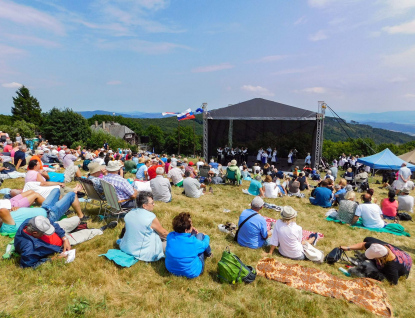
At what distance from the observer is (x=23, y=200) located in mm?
4445

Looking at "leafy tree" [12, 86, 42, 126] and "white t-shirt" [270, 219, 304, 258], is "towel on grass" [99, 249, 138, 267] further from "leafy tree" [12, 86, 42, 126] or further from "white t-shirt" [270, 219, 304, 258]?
"leafy tree" [12, 86, 42, 126]

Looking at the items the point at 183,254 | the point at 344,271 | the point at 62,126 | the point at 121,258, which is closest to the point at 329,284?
the point at 344,271

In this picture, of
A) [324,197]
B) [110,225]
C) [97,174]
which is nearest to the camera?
[110,225]

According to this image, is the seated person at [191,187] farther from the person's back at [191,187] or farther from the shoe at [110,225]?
the shoe at [110,225]

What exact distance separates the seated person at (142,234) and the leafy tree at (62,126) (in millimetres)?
38220

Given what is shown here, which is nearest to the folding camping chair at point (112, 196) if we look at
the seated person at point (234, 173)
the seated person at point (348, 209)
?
the seated person at point (348, 209)

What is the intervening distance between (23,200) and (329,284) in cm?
528

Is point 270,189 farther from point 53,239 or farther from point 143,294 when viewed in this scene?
point 53,239

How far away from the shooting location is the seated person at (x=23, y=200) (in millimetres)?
4187

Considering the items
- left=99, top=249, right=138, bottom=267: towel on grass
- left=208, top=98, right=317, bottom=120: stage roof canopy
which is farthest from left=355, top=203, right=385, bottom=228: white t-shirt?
left=208, top=98, right=317, bottom=120: stage roof canopy

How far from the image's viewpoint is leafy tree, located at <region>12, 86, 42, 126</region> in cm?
4509

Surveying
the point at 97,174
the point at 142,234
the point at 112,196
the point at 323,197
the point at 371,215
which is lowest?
the point at 323,197

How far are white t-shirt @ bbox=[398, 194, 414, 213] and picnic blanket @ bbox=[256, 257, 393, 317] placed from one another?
4974 millimetres

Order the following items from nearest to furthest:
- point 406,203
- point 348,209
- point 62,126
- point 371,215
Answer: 1. point 371,215
2. point 348,209
3. point 406,203
4. point 62,126
